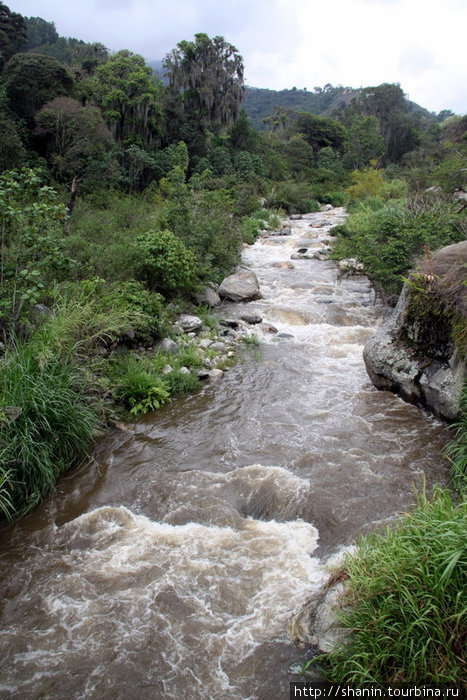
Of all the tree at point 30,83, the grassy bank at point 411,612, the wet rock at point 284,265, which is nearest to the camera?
the grassy bank at point 411,612

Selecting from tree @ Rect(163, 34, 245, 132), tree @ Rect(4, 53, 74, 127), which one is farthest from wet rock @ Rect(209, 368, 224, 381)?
tree @ Rect(163, 34, 245, 132)

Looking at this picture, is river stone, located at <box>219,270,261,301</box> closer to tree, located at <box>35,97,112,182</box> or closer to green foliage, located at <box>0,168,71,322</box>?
green foliage, located at <box>0,168,71,322</box>

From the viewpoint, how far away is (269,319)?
40.7 feet

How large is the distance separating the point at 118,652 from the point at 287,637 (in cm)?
139

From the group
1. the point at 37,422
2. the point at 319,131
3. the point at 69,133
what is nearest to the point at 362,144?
the point at 319,131

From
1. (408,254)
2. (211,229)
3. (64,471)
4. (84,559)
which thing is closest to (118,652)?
(84,559)

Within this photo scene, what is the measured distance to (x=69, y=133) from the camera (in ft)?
71.5

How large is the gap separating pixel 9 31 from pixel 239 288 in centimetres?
3238

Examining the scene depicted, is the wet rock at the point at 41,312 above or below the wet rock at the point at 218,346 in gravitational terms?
above

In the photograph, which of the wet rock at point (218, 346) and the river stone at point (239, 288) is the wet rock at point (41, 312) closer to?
the wet rock at point (218, 346)

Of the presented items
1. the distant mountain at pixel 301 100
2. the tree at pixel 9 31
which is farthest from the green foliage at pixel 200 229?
the distant mountain at pixel 301 100

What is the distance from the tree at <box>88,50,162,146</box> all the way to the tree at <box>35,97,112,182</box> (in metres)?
7.30

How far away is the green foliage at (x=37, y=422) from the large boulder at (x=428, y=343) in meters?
5.09

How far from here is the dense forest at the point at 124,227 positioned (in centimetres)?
583
